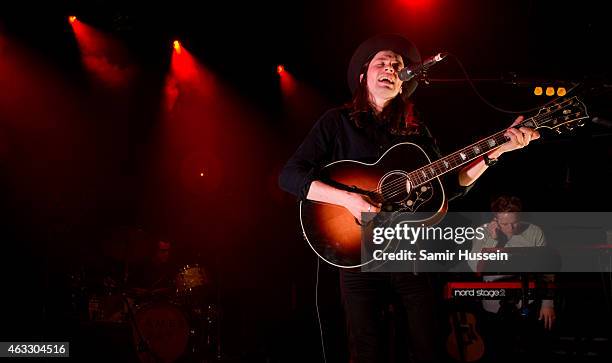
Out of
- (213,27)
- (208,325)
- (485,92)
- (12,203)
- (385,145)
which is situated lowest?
(208,325)

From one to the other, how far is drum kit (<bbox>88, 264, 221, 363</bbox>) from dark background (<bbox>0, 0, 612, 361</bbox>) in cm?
39

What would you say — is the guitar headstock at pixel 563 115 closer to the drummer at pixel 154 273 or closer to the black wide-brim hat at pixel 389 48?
the black wide-brim hat at pixel 389 48

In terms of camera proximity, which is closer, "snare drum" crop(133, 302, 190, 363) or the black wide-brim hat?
the black wide-brim hat

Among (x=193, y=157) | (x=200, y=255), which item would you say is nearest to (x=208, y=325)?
(x=200, y=255)

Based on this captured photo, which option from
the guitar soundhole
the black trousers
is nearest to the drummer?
the guitar soundhole

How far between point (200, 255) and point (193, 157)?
155 cm

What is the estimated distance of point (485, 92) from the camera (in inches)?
312

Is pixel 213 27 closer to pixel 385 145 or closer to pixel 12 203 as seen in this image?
pixel 12 203

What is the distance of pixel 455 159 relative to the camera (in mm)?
2906

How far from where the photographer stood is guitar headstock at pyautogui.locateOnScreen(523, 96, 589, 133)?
3.15m

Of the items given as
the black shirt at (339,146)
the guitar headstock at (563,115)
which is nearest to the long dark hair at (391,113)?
the black shirt at (339,146)

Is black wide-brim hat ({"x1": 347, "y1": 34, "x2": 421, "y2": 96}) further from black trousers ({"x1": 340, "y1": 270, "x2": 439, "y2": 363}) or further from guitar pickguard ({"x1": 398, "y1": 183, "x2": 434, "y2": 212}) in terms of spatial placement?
black trousers ({"x1": 340, "y1": 270, "x2": 439, "y2": 363})

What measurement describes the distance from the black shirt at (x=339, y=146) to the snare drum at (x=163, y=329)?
3971 millimetres

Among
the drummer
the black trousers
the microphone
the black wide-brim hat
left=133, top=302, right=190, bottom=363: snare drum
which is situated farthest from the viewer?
the drummer
